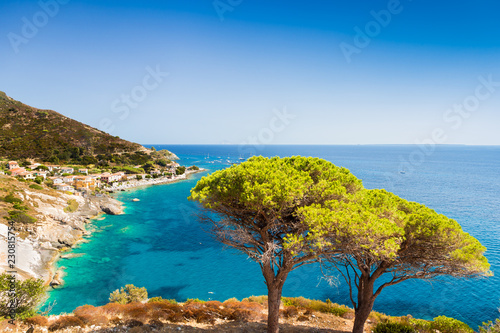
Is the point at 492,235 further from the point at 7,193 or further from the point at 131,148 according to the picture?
the point at 131,148

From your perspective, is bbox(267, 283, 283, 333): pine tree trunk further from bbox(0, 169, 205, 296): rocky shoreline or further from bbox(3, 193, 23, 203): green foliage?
bbox(3, 193, 23, 203): green foliage

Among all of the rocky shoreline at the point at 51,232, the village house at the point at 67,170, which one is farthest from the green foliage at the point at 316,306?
the village house at the point at 67,170

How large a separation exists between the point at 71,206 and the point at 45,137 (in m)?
60.0

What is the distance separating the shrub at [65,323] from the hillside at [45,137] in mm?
85772

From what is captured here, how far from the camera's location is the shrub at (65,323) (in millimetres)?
8500

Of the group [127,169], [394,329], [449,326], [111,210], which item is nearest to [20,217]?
[111,210]

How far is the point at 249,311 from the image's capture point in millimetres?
11289

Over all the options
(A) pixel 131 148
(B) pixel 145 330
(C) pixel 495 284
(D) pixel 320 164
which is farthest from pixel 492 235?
(A) pixel 131 148

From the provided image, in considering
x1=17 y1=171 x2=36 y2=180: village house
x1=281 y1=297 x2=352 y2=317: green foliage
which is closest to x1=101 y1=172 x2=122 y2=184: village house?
x1=17 y1=171 x2=36 y2=180: village house

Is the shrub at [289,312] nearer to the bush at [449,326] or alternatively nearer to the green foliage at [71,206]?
the bush at [449,326]

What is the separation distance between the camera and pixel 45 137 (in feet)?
274

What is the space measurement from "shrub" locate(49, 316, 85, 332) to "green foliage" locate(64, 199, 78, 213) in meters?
38.7

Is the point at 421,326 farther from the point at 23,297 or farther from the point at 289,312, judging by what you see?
Result: the point at 23,297

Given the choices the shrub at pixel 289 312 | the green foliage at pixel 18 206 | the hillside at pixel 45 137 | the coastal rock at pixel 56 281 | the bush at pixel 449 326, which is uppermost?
the hillside at pixel 45 137
